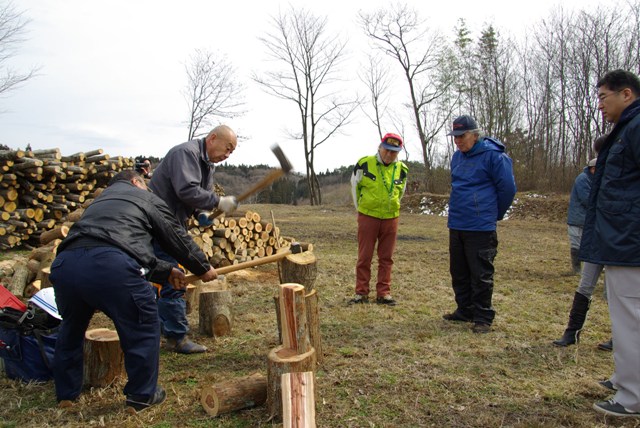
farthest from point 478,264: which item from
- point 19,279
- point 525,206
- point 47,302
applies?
point 525,206

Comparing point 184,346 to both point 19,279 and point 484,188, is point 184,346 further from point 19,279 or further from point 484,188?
point 19,279

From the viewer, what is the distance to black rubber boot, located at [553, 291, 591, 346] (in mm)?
4152

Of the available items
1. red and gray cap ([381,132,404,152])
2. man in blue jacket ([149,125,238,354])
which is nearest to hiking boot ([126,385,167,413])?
man in blue jacket ([149,125,238,354])

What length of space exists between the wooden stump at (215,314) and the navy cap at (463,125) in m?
2.75

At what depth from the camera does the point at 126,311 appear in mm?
2941

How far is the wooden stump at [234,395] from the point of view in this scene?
3023 mm

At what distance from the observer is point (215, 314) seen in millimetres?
4586

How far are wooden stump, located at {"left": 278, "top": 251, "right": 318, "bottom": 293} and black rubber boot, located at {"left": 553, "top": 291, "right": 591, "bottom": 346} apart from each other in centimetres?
226

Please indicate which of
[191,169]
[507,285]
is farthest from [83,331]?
[507,285]

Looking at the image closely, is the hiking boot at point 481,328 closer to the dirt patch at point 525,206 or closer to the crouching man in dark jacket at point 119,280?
Answer: the crouching man in dark jacket at point 119,280

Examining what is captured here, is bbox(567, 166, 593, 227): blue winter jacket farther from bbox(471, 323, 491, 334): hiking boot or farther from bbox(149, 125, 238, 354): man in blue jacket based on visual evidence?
bbox(149, 125, 238, 354): man in blue jacket

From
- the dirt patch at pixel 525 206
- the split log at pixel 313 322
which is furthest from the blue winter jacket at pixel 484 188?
the dirt patch at pixel 525 206

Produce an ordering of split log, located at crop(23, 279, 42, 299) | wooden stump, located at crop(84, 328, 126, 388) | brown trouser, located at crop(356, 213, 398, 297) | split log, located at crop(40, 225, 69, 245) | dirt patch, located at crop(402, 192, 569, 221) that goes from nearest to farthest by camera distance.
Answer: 1. wooden stump, located at crop(84, 328, 126, 388)
2. brown trouser, located at crop(356, 213, 398, 297)
3. split log, located at crop(23, 279, 42, 299)
4. split log, located at crop(40, 225, 69, 245)
5. dirt patch, located at crop(402, 192, 569, 221)

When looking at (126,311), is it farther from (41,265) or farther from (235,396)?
(41,265)
